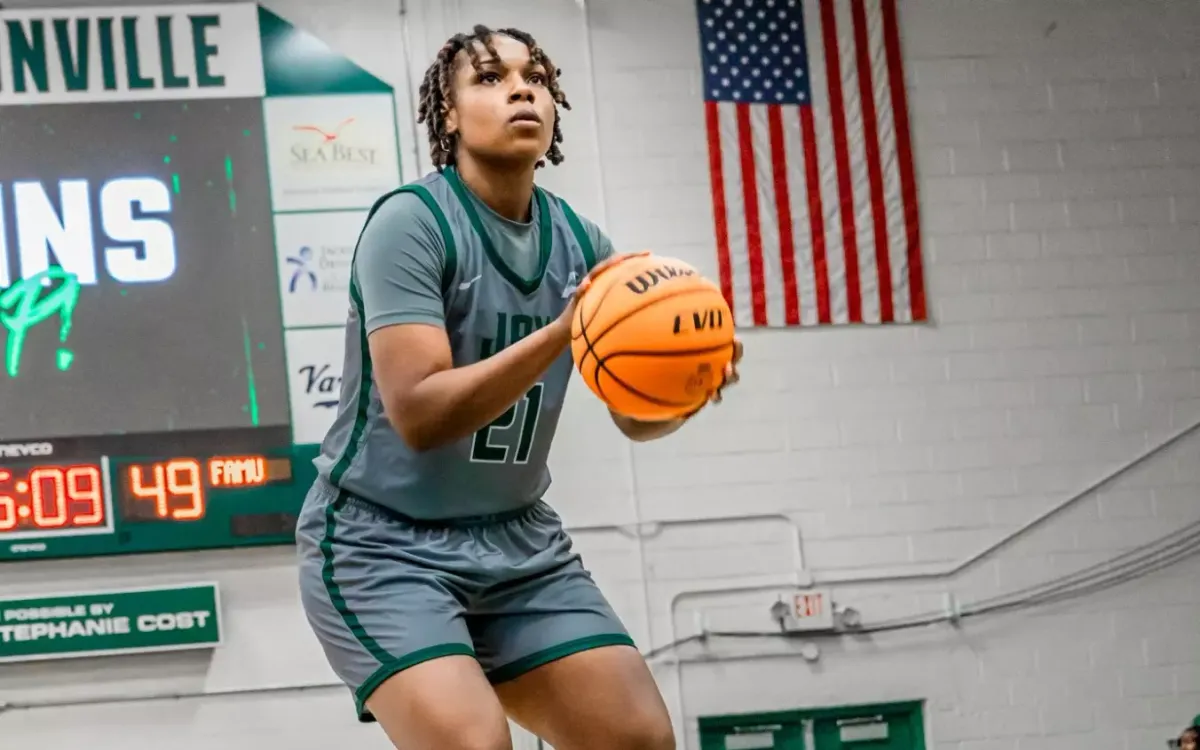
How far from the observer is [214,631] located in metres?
5.09

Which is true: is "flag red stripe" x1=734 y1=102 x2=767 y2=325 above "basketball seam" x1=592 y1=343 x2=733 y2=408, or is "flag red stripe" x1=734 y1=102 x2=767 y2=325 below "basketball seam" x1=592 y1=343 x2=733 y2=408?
above

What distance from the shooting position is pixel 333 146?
5.27m

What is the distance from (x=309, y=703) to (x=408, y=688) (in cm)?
315

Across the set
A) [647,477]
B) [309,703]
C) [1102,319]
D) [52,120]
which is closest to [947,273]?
[1102,319]

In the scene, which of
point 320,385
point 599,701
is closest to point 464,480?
point 599,701

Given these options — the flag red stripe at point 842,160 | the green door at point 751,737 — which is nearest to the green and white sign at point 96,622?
the green door at point 751,737

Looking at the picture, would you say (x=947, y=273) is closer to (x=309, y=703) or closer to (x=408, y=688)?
(x=309, y=703)

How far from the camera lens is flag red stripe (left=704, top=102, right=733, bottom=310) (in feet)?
18.2

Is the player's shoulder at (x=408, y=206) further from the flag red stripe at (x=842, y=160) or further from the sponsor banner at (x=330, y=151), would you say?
the flag red stripe at (x=842, y=160)

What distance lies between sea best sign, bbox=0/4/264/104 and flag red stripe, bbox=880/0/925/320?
8.35 ft

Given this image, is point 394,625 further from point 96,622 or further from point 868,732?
point 868,732

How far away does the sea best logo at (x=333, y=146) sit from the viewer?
524 centimetres

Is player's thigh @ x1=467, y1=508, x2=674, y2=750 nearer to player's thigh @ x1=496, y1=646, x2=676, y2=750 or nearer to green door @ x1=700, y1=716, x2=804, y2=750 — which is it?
player's thigh @ x1=496, y1=646, x2=676, y2=750

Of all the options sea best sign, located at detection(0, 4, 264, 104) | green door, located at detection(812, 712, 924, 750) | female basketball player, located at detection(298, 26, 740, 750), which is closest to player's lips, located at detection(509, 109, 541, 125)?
female basketball player, located at detection(298, 26, 740, 750)
